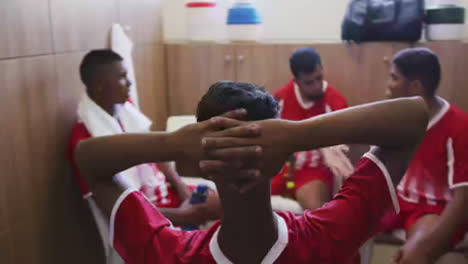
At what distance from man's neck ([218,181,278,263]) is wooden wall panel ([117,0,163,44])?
211 centimetres

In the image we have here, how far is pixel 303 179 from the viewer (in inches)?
98.2

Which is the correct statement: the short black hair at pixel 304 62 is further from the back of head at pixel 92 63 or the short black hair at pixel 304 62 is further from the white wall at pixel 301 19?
the back of head at pixel 92 63

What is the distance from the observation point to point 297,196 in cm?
242

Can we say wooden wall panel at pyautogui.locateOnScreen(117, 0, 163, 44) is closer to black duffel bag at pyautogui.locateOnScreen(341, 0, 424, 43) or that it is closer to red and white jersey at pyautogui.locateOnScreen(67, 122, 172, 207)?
red and white jersey at pyautogui.locateOnScreen(67, 122, 172, 207)

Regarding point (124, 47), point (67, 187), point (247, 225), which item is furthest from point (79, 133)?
point (247, 225)

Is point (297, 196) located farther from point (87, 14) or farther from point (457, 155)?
point (87, 14)

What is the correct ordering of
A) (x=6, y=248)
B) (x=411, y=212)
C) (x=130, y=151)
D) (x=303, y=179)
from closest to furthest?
(x=130, y=151) < (x=6, y=248) < (x=411, y=212) < (x=303, y=179)

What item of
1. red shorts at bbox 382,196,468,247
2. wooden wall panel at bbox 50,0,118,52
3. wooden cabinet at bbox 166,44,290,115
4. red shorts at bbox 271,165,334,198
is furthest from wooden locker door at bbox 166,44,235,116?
red shorts at bbox 382,196,468,247

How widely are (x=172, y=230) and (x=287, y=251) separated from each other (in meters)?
0.23

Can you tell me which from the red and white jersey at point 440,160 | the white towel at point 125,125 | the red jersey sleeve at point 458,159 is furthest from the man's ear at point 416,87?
the white towel at point 125,125

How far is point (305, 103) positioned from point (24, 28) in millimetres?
1524

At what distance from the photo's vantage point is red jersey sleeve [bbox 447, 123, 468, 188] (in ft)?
6.25

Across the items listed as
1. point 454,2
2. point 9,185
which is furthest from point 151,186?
point 454,2

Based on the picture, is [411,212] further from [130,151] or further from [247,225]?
[130,151]
